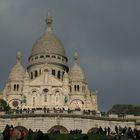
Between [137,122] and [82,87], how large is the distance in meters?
48.1

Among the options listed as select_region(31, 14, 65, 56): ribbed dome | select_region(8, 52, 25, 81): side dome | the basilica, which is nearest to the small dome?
the basilica

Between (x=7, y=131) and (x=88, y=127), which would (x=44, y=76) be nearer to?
(x=88, y=127)

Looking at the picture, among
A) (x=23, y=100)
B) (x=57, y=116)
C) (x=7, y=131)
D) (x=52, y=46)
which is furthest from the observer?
(x=52, y=46)

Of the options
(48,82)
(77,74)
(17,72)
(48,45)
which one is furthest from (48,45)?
(48,82)

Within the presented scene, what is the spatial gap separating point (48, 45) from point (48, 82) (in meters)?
17.7

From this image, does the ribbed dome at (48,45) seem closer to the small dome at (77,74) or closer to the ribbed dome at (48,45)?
the ribbed dome at (48,45)

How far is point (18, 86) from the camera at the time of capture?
12606 cm

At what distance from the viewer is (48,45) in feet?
444

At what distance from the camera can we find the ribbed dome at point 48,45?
440 feet

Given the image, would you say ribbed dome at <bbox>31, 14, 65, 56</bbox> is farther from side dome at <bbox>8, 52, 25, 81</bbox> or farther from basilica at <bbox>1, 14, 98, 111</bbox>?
side dome at <bbox>8, 52, 25, 81</bbox>

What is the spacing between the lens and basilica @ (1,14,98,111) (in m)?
119

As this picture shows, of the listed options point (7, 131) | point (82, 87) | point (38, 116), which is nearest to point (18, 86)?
point (82, 87)

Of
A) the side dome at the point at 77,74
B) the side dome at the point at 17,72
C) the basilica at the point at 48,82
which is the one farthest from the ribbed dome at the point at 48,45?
the side dome at the point at 77,74

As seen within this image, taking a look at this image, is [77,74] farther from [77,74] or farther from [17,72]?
[17,72]
